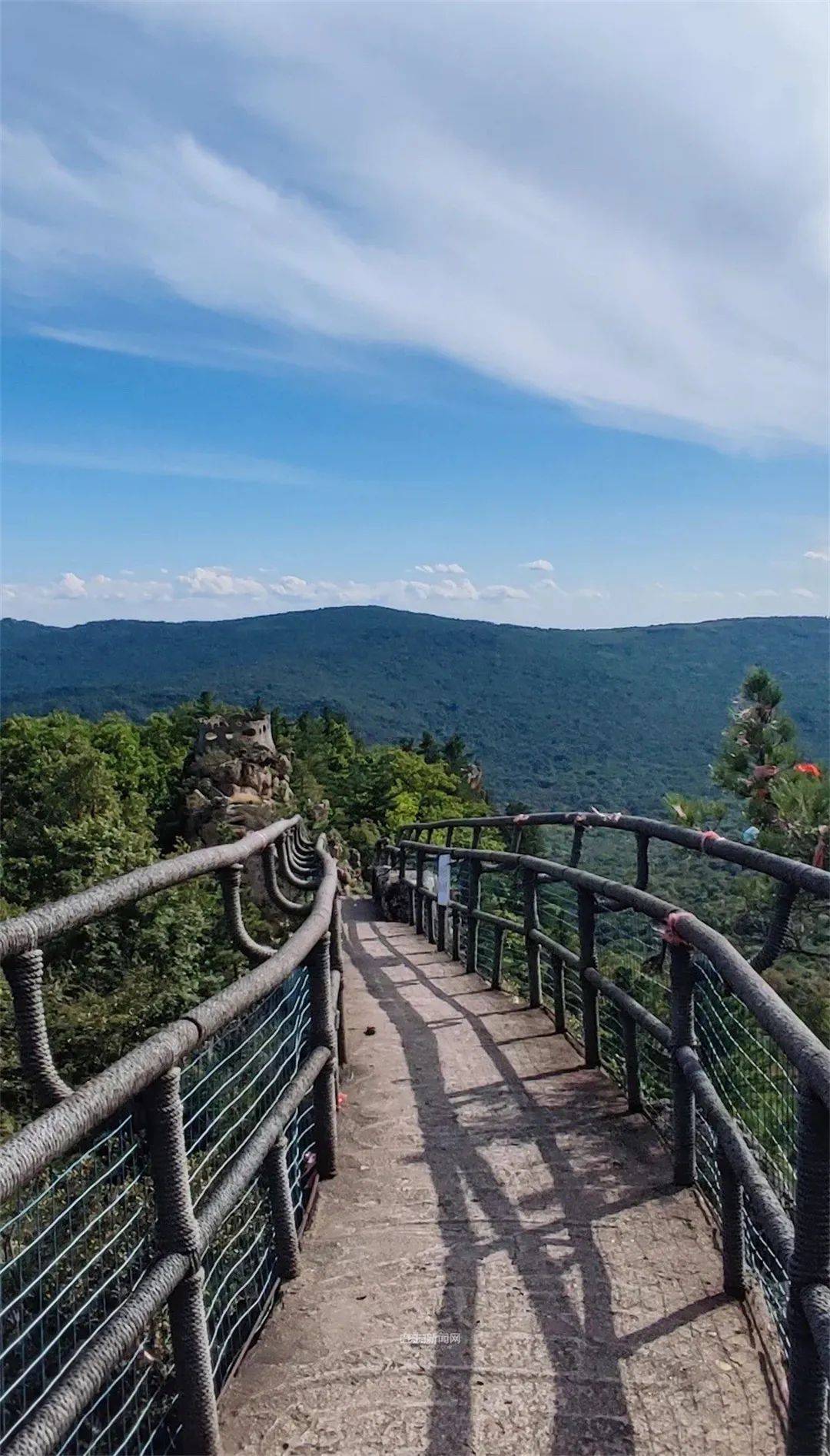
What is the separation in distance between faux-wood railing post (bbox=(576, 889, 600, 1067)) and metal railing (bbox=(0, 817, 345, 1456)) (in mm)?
1230

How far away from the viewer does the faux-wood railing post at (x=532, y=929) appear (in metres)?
5.23

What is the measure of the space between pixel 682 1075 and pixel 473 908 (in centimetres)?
432

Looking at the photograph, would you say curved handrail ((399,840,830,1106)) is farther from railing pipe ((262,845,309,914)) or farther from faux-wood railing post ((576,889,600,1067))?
railing pipe ((262,845,309,914))

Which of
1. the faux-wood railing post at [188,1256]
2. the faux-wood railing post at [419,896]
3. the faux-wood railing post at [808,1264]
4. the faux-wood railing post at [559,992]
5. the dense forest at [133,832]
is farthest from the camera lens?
the dense forest at [133,832]

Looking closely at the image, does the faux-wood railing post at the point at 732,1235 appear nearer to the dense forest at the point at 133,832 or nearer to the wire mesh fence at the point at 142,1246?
the wire mesh fence at the point at 142,1246

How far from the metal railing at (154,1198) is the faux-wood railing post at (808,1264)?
1.05 metres

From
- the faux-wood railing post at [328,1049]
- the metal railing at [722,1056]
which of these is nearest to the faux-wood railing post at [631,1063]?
the metal railing at [722,1056]

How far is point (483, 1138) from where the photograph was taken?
142 inches

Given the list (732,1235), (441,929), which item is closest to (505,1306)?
(732,1235)

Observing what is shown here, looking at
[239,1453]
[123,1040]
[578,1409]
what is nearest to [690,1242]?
[578,1409]

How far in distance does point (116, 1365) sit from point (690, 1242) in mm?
1725

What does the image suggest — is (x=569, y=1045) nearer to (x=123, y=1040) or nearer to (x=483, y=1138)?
(x=483, y=1138)

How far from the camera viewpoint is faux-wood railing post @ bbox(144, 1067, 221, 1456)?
185 centimetres

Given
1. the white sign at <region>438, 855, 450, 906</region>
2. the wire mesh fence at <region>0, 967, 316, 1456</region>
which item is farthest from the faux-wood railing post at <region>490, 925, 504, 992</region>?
the wire mesh fence at <region>0, 967, 316, 1456</region>
